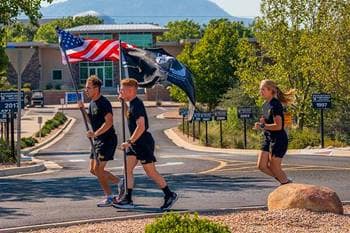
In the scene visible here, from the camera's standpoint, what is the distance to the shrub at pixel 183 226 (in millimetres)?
7941

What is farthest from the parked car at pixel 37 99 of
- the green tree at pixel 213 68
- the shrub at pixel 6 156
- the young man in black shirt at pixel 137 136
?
the young man in black shirt at pixel 137 136

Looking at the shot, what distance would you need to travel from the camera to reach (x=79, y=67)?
9744 centimetres

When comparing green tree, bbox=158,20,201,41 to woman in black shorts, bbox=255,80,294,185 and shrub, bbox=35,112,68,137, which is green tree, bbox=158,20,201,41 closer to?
shrub, bbox=35,112,68,137

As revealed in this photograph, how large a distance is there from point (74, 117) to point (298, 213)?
60.2 meters

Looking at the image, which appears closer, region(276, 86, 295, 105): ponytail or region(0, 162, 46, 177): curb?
region(276, 86, 295, 105): ponytail

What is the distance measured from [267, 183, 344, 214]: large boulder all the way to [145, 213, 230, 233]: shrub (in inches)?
117

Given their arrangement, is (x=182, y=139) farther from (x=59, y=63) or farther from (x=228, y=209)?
(x=59, y=63)

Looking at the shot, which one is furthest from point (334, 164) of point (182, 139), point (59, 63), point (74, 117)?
point (59, 63)

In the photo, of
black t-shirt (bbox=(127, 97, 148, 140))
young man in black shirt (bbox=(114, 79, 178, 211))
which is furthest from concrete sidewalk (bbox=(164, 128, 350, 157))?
black t-shirt (bbox=(127, 97, 148, 140))

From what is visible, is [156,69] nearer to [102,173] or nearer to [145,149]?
[145,149]

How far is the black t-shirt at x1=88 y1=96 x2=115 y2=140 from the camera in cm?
1215

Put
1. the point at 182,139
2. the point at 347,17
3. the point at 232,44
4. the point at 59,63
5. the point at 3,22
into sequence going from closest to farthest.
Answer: the point at 3,22
the point at 347,17
the point at 182,139
the point at 232,44
the point at 59,63

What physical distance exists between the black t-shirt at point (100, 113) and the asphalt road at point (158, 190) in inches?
43.2

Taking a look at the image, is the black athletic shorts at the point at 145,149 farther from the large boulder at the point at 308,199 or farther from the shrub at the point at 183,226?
the shrub at the point at 183,226
